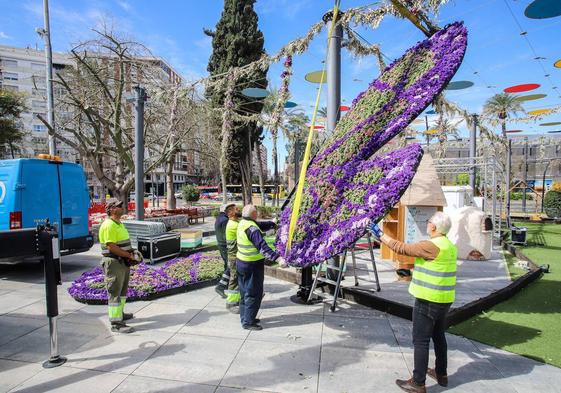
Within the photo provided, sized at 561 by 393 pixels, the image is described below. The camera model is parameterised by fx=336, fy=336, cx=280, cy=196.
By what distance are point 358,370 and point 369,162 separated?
242cm

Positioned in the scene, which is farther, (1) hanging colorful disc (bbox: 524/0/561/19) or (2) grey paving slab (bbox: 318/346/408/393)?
(1) hanging colorful disc (bbox: 524/0/561/19)

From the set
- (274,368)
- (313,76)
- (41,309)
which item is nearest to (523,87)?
(313,76)

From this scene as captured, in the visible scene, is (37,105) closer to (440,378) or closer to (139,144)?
(139,144)

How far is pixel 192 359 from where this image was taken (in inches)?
158

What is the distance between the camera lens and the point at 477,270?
857 cm

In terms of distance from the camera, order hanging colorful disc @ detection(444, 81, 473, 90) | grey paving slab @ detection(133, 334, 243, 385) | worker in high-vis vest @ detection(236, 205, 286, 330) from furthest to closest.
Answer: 1. hanging colorful disc @ detection(444, 81, 473, 90)
2. worker in high-vis vest @ detection(236, 205, 286, 330)
3. grey paving slab @ detection(133, 334, 243, 385)

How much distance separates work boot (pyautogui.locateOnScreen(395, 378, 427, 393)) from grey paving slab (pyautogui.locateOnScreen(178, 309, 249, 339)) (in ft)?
6.89

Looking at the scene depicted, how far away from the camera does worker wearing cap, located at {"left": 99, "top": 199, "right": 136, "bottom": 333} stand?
4746 millimetres

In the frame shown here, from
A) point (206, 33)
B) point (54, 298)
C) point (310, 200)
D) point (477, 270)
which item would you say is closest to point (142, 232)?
point (54, 298)

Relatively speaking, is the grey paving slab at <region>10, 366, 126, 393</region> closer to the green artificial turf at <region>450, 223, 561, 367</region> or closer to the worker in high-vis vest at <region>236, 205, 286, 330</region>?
the worker in high-vis vest at <region>236, 205, 286, 330</region>

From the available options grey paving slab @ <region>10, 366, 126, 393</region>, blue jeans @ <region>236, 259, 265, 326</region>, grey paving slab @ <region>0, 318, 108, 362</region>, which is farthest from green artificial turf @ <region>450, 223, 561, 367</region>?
grey paving slab @ <region>0, 318, 108, 362</region>

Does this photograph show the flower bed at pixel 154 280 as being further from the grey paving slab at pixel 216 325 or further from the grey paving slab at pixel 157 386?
the grey paving slab at pixel 157 386

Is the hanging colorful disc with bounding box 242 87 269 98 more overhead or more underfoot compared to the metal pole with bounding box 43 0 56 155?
more underfoot

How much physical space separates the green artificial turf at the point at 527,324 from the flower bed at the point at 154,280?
189 inches
